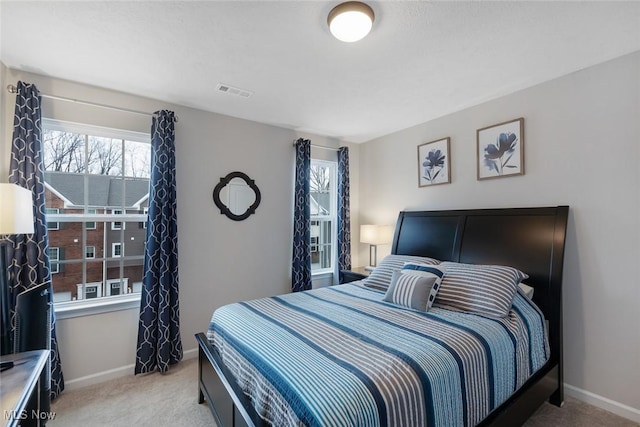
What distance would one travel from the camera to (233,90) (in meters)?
2.59

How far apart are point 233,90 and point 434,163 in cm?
222

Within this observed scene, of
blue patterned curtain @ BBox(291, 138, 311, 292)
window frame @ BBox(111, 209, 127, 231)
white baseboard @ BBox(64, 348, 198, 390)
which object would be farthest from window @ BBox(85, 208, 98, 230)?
blue patterned curtain @ BBox(291, 138, 311, 292)

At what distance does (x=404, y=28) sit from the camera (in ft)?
5.76

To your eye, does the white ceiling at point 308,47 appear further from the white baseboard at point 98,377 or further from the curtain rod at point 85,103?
the white baseboard at point 98,377

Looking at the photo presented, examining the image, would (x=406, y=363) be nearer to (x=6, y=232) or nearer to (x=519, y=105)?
(x=6, y=232)

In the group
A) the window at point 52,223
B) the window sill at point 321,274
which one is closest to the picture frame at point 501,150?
the window sill at point 321,274

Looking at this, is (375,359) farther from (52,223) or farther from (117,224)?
(52,223)

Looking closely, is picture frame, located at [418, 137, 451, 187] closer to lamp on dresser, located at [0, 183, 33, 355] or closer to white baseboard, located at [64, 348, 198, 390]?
lamp on dresser, located at [0, 183, 33, 355]

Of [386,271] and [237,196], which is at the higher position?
[237,196]

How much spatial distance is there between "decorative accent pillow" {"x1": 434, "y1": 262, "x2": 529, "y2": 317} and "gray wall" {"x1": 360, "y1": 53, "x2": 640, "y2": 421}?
1.70ft

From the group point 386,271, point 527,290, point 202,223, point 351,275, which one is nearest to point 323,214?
point 351,275

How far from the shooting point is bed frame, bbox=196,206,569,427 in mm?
1662

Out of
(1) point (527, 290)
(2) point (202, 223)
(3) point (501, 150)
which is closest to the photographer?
(1) point (527, 290)

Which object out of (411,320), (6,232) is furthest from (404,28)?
(6,232)
